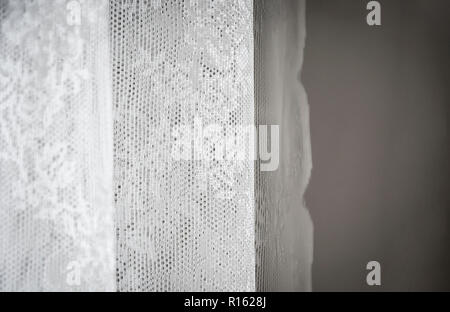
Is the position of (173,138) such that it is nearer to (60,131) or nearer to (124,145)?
(124,145)

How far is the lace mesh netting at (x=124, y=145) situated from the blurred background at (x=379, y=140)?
16 centimetres

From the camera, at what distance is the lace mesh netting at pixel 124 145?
1.57ft

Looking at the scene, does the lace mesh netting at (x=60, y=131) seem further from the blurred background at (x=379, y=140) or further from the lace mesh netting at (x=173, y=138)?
the blurred background at (x=379, y=140)

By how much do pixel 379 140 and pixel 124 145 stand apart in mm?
473

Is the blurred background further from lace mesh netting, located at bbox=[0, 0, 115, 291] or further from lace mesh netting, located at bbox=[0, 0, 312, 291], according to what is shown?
lace mesh netting, located at bbox=[0, 0, 115, 291]

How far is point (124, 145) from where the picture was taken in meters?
0.49

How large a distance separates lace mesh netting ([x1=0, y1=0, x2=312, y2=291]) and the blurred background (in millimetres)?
157

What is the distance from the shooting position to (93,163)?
19.0 inches

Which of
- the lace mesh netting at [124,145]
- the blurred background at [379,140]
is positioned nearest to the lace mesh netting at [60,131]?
the lace mesh netting at [124,145]

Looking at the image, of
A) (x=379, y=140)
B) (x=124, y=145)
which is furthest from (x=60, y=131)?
(x=379, y=140)

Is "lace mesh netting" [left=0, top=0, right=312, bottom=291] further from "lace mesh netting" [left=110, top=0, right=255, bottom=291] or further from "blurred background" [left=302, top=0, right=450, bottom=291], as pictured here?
"blurred background" [left=302, top=0, right=450, bottom=291]

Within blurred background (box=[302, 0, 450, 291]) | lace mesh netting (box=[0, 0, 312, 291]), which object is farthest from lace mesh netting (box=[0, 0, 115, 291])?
blurred background (box=[302, 0, 450, 291])

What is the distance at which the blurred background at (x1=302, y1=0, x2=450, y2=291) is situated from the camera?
22.7 inches
